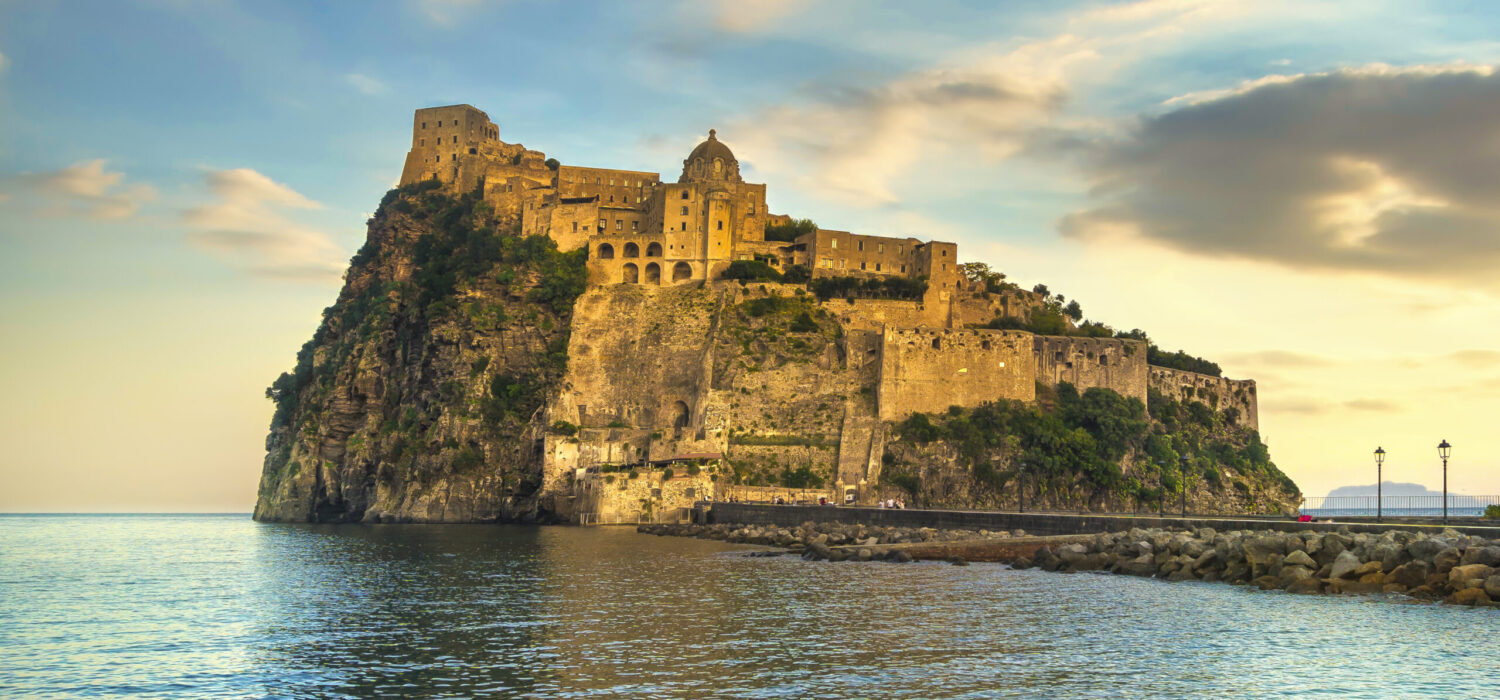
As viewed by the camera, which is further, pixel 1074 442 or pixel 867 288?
pixel 867 288

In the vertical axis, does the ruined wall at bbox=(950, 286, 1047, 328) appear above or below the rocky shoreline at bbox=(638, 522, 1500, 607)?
above

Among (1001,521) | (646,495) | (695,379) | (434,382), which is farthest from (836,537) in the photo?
(434,382)

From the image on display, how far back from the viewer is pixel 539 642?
19656 mm

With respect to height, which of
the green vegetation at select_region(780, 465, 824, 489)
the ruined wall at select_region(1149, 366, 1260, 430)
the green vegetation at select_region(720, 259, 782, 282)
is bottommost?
the green vegetation at select_region(780, 465, 824, 489)

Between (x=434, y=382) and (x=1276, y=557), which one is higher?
(x=434, y=382)

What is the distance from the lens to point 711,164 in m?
72.9

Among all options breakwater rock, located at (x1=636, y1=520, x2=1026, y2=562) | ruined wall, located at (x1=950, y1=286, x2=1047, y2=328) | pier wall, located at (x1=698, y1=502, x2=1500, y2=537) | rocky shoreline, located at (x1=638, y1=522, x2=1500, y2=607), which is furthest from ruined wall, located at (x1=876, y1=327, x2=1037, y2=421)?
rocky shoreline, located at (x1=638, y1=522, x2=1500, y2=607)

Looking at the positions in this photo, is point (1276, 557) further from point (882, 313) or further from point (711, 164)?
point (711, 164)

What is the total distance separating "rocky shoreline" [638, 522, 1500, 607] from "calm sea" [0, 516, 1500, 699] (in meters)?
1.10

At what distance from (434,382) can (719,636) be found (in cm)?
4949

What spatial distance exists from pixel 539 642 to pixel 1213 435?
5375cm

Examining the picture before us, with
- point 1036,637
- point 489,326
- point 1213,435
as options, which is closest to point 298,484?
point 489,326

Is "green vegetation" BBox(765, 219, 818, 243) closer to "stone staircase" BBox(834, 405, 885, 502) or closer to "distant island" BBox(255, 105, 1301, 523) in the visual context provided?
"distant island" BBox(255, 105, 1301, 523)

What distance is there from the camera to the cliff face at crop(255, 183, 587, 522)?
2485 inches
